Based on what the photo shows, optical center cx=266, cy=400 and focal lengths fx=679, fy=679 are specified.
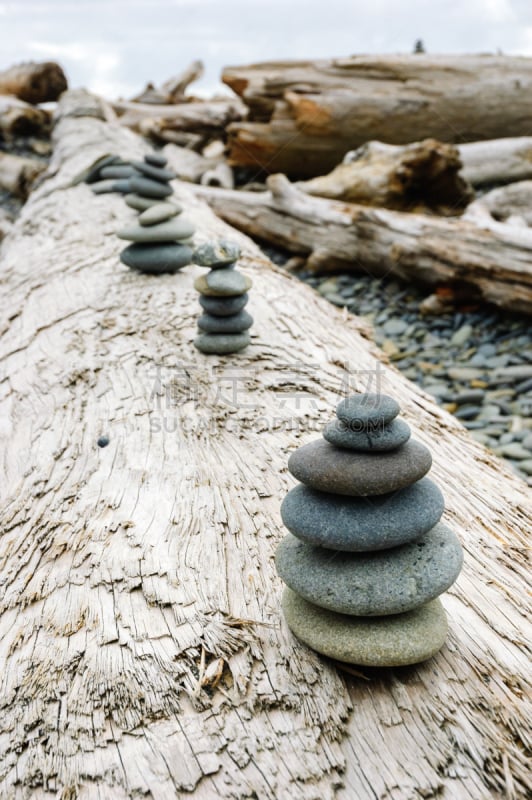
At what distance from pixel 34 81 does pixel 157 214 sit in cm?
1136

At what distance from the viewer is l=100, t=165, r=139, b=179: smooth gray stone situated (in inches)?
275

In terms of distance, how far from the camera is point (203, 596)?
6.36 feet

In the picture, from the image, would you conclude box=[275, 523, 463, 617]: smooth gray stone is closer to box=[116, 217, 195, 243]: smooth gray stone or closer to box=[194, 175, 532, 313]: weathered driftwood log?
box=[116, 217, 195, 243]: smooth gray stone

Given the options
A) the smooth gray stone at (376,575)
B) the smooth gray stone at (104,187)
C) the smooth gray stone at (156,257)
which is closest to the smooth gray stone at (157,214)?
the smooth gray stone at (156,257)

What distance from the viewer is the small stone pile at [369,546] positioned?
5.36 feet

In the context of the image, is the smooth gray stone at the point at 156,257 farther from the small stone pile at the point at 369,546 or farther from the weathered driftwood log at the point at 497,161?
the weathered driftwood log at the point at 497,161

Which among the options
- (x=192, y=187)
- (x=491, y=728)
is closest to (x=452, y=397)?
(x=491, y=728)

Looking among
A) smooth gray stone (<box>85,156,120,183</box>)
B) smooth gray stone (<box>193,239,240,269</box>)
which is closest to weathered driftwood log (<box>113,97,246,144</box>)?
smooth gray stone (<box>85,156,120,183</box>)

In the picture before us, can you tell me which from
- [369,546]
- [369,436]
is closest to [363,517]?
[369,546]

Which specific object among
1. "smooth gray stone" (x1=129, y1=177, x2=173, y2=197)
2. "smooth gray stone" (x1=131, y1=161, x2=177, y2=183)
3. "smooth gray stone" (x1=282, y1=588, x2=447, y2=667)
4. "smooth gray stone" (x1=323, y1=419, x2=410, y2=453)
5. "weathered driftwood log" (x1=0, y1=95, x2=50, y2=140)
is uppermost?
"smooth gray stone" (x1=323, y1=419, x2=410, y2=453)

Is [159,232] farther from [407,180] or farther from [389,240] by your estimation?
[407,180]

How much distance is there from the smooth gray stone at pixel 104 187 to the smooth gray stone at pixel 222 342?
152 inches

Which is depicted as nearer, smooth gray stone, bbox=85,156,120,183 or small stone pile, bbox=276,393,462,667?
small stone pile, bbox=276,393,462,667

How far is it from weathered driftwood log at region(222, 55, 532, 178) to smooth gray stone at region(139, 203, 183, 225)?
4.49 m
